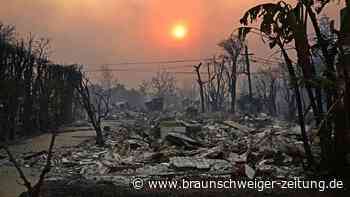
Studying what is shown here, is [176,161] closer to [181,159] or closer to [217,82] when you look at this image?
[181,159]

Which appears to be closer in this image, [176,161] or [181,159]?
[176,161]

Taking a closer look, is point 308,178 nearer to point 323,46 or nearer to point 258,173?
point 258,173

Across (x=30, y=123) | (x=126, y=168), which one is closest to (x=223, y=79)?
(x=30, y=123)

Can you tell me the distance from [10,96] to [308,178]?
13562 mm

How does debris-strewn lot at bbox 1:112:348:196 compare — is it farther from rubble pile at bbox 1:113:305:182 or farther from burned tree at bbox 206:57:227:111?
burned tree at bbox 206:57:227:111

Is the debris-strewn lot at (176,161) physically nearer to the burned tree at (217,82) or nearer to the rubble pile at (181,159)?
the rubble pile at (181,159)

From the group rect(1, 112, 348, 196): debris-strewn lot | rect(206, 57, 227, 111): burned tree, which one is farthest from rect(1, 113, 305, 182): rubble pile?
rect(206, 57, 227, 111): burned tree

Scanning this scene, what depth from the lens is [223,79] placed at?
40969mm

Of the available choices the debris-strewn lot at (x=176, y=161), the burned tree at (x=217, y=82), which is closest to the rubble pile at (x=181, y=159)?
the debris-strewn lot at (x=176, y=161)

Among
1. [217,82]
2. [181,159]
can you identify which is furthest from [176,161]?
[217,82]

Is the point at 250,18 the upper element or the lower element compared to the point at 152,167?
upper

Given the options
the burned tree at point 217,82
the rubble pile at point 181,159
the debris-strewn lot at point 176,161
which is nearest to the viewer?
the debris-strewn lot at point 176,161

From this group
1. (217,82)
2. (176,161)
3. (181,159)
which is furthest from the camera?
(217,82)

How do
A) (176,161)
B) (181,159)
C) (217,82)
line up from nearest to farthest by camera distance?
(176,161)
(181,159)
(217,82)
